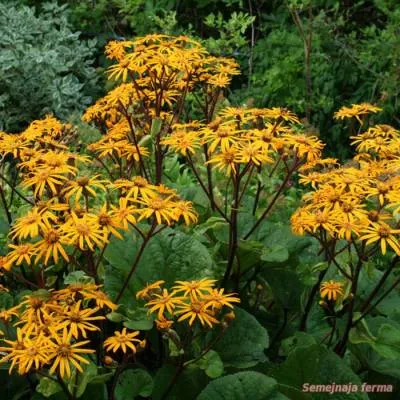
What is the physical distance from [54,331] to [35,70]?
4.45 meters

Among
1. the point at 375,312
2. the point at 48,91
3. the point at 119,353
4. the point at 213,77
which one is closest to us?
the point at 119,353

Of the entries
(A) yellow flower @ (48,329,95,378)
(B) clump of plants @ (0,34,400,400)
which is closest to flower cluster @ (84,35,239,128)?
(B) clump of plants @ (0,34,400,400)

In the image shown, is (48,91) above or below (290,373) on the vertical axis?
below

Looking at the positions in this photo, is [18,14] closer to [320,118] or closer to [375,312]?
[320,118]

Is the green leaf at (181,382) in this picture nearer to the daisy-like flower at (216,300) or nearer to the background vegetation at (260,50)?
the daisy-like flower at (216,300)

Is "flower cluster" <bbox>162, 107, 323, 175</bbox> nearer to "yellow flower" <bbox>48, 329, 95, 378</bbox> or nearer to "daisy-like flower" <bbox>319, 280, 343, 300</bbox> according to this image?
"daisy-like flower" <bbox>319, 280, 343, 300</bbox>

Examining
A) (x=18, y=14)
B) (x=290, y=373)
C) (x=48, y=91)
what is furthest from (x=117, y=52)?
(x=18, y=14)

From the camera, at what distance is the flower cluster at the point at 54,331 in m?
1.50

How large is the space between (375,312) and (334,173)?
1.87ft

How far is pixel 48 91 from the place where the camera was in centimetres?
570

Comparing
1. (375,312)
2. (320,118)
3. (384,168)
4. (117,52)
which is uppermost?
(117,52)

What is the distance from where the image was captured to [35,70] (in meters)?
5.69

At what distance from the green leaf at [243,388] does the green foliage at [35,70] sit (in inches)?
155

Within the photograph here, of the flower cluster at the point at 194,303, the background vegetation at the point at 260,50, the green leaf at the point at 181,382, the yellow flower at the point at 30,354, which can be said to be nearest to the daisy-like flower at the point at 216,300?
the flower cluster at the point at 194,303
